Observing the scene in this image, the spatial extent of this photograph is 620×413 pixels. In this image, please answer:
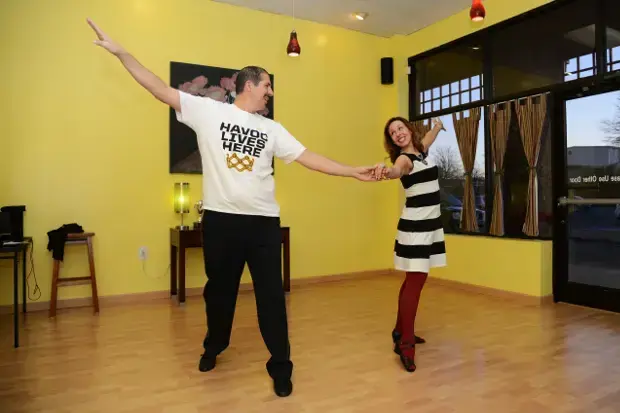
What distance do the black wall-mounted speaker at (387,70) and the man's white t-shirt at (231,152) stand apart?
13.1ft

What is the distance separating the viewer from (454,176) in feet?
18.1

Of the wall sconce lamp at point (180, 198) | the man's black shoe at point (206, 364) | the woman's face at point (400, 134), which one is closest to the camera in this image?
the man's black shoe at point (206, 364)

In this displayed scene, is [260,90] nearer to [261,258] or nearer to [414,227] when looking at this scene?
[261,258]

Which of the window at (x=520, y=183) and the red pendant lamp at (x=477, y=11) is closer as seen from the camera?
the red pendant lamp at (x=477, y=11)

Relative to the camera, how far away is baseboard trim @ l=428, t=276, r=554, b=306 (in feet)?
14.5

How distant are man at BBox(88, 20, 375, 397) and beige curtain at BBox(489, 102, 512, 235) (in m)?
2.92

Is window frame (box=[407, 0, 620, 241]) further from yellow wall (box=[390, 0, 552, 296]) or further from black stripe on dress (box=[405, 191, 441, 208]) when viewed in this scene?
black stripe on dress (box=[405, 191, 441, 208])

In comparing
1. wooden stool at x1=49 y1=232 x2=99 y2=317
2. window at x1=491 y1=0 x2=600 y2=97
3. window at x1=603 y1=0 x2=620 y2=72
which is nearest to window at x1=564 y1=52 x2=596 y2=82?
window at x1=491 y1=0 x2=600 y2=97

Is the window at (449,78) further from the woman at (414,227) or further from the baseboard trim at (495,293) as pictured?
the woman at (414,227)

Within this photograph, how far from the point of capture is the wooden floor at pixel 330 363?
2244 mm

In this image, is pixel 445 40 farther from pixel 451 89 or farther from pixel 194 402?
pixel 194 402

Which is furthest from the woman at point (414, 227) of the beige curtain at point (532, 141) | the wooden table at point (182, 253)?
the beige curtain at point (532, 141)

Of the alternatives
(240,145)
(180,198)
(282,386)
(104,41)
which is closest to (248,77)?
(240,145)

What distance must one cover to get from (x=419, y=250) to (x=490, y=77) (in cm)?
314
